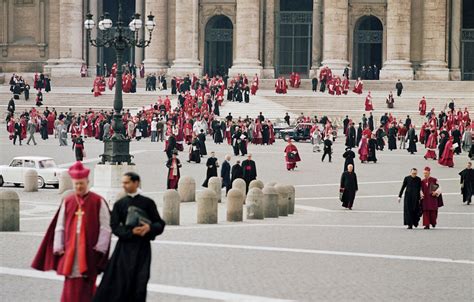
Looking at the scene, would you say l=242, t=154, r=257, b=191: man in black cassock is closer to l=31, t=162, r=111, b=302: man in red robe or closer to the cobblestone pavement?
the cobblestone pavement

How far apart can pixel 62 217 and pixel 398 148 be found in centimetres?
4494

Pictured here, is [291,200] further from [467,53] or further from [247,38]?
[467,53]

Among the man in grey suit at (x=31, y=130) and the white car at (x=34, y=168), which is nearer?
the white car at (x=34, y=168)

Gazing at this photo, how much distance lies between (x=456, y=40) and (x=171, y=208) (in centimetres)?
5666

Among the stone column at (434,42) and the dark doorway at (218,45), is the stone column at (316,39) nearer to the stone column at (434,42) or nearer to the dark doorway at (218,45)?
the dark doorway at (218,45)

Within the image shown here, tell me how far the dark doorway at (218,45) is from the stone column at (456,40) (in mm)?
13178

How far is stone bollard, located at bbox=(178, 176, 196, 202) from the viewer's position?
111 ft

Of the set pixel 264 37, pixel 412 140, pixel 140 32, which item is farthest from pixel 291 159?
pixel 140 32

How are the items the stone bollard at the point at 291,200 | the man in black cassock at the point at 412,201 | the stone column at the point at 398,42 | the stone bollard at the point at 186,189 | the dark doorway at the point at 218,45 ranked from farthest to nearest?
the dark doorway at the point at 218,45 → the stone column at the point at 398,42 → the stone bollard at the point at 186,189 → the stone bollard at the point at 291,200 → the man in black cassock at the point at 412,201

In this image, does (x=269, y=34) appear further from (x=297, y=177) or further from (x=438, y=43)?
(x=297, y=177)

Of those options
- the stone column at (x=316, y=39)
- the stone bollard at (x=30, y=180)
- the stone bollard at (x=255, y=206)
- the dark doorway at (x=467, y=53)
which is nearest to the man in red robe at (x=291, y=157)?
the stone bollard at (x=30, y=180)

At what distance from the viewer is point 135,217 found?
543 inches

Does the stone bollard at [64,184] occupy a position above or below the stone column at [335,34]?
below

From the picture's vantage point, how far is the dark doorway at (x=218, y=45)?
8525cm
